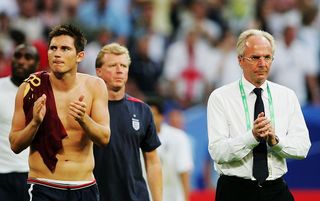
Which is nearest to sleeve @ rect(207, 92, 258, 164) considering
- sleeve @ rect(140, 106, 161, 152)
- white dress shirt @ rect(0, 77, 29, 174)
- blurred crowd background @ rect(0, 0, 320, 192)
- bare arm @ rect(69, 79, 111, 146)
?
bare arm @ rect(69, 79, 111, 146)

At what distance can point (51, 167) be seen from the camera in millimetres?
7215

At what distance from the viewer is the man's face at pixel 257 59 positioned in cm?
754

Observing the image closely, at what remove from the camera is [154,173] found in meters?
8.63

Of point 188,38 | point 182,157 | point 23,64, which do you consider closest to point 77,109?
point 23,64

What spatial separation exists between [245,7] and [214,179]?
3.08 m

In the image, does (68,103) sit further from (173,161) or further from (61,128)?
(173,161)

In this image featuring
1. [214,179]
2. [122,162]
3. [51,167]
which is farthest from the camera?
[214,179]

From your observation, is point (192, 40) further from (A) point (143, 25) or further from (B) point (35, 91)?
(B) point (35, 91)

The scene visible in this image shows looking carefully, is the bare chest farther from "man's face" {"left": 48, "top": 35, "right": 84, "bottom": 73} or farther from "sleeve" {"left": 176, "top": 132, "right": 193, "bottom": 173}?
"sleeve" {"left": 176, "top": 132, "right": 193, "bottom": 173}

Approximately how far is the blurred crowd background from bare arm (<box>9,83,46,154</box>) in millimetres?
7679

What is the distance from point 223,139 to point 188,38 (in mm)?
8317

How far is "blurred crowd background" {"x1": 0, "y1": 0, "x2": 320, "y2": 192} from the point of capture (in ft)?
50.2

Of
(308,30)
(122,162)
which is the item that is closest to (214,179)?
(308,30)

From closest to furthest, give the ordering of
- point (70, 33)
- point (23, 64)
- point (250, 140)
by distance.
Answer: point (250, 140), point (70, 33), point (23, 64)
